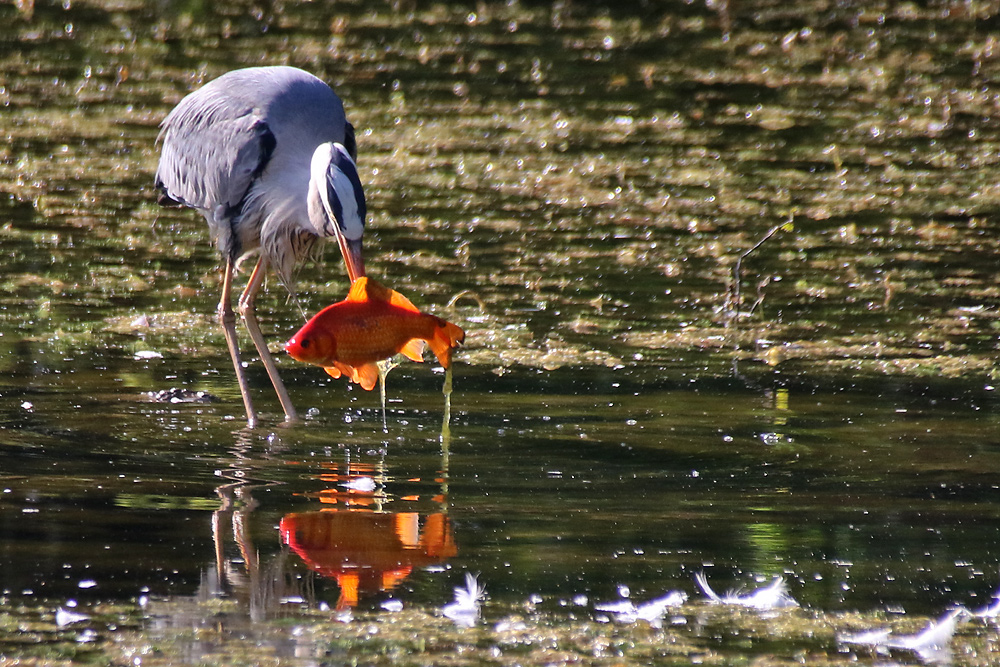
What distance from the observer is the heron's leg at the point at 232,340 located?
6.66 metres

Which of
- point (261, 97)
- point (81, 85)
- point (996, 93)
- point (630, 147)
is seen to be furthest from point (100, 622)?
point (996, 93)

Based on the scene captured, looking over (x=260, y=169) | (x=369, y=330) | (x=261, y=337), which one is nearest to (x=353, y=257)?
(x=369, y=330)

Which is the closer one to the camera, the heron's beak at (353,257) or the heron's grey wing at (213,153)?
the heron's beak at (353,257)

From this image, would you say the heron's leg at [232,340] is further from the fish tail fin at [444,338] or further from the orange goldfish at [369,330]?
the fish tail fin at [444,338]

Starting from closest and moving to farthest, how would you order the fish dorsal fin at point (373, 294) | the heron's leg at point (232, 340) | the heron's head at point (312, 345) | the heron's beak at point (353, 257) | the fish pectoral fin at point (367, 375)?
the heron's head at point (312, 345) → the fish dorsal fin at point (373, 294) → the fish pectoral fin at point (367, 375) → the heron's beak at point (353, 257) → the heron's leg at point (232, 340)

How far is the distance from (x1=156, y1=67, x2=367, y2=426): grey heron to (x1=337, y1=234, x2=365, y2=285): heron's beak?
0.37 meters

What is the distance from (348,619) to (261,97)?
3.86 m

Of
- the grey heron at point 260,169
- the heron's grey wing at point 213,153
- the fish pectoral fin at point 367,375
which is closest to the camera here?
the fish pectoral fin at point 367,375

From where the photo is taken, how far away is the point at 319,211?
6898 mm

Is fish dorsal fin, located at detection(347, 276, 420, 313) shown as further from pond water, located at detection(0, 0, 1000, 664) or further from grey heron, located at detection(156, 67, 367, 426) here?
grey heron, located at detection(156, 67, 367, 426)

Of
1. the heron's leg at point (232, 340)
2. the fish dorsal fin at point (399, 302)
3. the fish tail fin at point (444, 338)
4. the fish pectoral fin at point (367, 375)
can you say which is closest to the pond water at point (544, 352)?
the heron's leg at point (232, 340)

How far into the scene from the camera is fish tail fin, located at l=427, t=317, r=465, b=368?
568 cm

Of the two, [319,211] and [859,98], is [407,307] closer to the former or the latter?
[319,211]

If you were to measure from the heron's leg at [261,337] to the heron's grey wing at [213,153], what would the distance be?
0.34 metres
